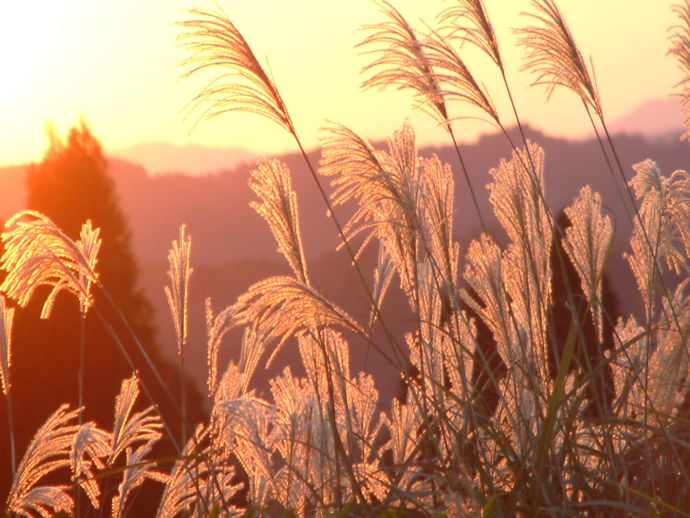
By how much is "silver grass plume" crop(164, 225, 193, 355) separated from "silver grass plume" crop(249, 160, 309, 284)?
0.26 metres

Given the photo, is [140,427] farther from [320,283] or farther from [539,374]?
[539,374]

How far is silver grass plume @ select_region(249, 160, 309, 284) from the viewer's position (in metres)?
2.43

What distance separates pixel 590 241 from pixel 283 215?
0.87 metres

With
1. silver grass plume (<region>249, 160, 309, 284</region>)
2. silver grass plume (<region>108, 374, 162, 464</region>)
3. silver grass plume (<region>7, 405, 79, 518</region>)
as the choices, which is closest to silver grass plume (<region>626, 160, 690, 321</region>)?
silver grass plume (<region>249, 160, 309, 284</region>)

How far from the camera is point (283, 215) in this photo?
7.96 ft

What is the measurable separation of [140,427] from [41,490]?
0.33 metres

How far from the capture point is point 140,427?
9.61 feet

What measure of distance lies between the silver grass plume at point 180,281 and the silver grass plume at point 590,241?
103 cm

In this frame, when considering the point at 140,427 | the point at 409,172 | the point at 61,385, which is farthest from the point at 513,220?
the point at 61,385

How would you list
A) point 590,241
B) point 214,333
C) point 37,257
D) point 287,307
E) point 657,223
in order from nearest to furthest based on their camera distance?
point 287,307, point 214,333, point 37,257, point 590,241, point 657,223

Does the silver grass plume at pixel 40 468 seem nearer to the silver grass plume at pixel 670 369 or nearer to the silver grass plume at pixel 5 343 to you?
the silver grass plume at pixel 5 343

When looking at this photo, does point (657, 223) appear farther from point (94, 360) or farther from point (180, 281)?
point (94, 360)

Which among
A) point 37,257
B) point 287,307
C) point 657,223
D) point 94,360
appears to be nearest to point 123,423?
point 37,257

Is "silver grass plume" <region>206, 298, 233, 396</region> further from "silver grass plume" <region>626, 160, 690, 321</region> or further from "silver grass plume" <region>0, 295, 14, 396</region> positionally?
"silver grass plume" <region>626, 160, 690, 321</region>
